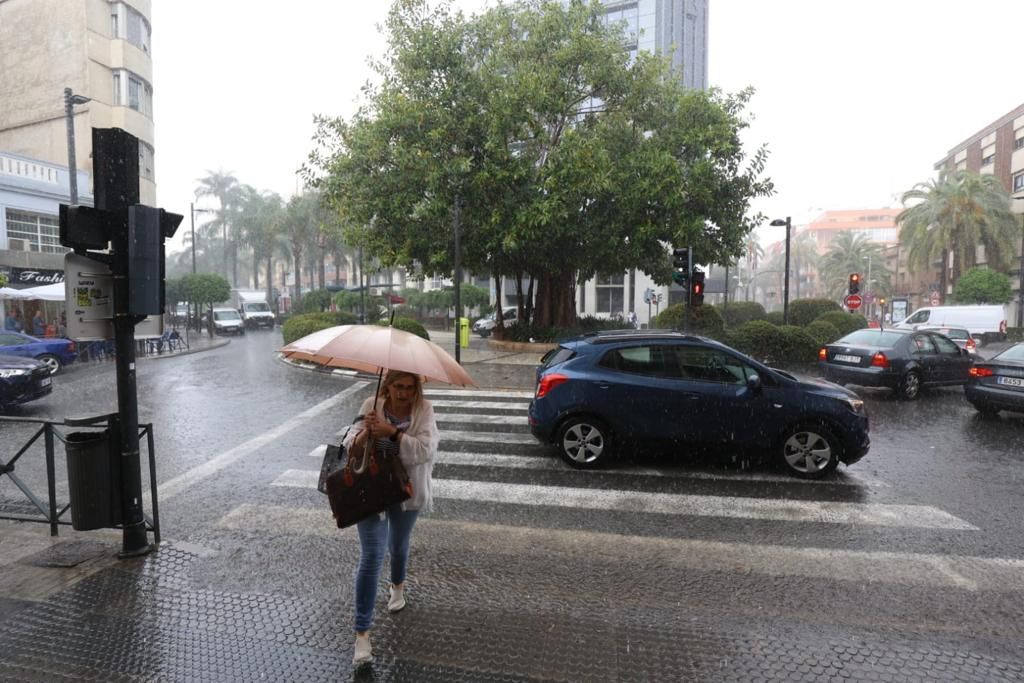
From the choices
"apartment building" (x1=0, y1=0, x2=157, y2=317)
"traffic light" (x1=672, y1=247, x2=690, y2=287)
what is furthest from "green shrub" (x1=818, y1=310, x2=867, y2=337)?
"apartment building" (x1=0, y1=0, x2=157, y2=317)

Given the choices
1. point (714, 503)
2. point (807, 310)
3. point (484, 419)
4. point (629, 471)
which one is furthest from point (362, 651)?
point (807, 310)

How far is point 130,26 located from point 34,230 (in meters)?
14.0

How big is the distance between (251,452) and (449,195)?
43.5 ft

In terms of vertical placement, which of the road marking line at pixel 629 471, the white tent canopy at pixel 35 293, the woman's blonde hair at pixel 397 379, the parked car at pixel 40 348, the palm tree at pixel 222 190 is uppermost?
the palm tree at pixel 222 190

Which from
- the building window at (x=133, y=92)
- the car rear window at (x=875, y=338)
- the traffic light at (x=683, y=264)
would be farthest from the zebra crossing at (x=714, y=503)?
the building window at (x=133, y=92)

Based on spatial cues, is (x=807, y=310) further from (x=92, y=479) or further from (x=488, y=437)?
(x=92, y=479)

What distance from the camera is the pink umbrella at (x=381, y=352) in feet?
10.7

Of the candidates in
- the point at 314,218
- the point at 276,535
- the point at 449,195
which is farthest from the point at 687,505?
the point at 314,218

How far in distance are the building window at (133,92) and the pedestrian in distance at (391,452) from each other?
39637mm

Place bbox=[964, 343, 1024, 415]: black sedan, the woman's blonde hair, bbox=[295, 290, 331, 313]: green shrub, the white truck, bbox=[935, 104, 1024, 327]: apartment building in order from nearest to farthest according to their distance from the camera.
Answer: the woman's blonde hair, bbox=[964, 343, 1024, 415]: black sedan, bbox=[295, 290, 331, 313]: green shrub, the white truck, bbox=[935, 104, 1024, 327]: apartment building

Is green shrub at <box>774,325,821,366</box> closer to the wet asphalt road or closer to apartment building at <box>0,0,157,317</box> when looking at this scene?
the wet asphalt road

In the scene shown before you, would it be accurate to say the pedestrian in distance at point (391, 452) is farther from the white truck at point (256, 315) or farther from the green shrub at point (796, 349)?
the white truck at point (256, 315)

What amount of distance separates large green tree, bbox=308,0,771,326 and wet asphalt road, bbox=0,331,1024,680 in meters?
12.1

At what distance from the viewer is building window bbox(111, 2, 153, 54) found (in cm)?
3444
